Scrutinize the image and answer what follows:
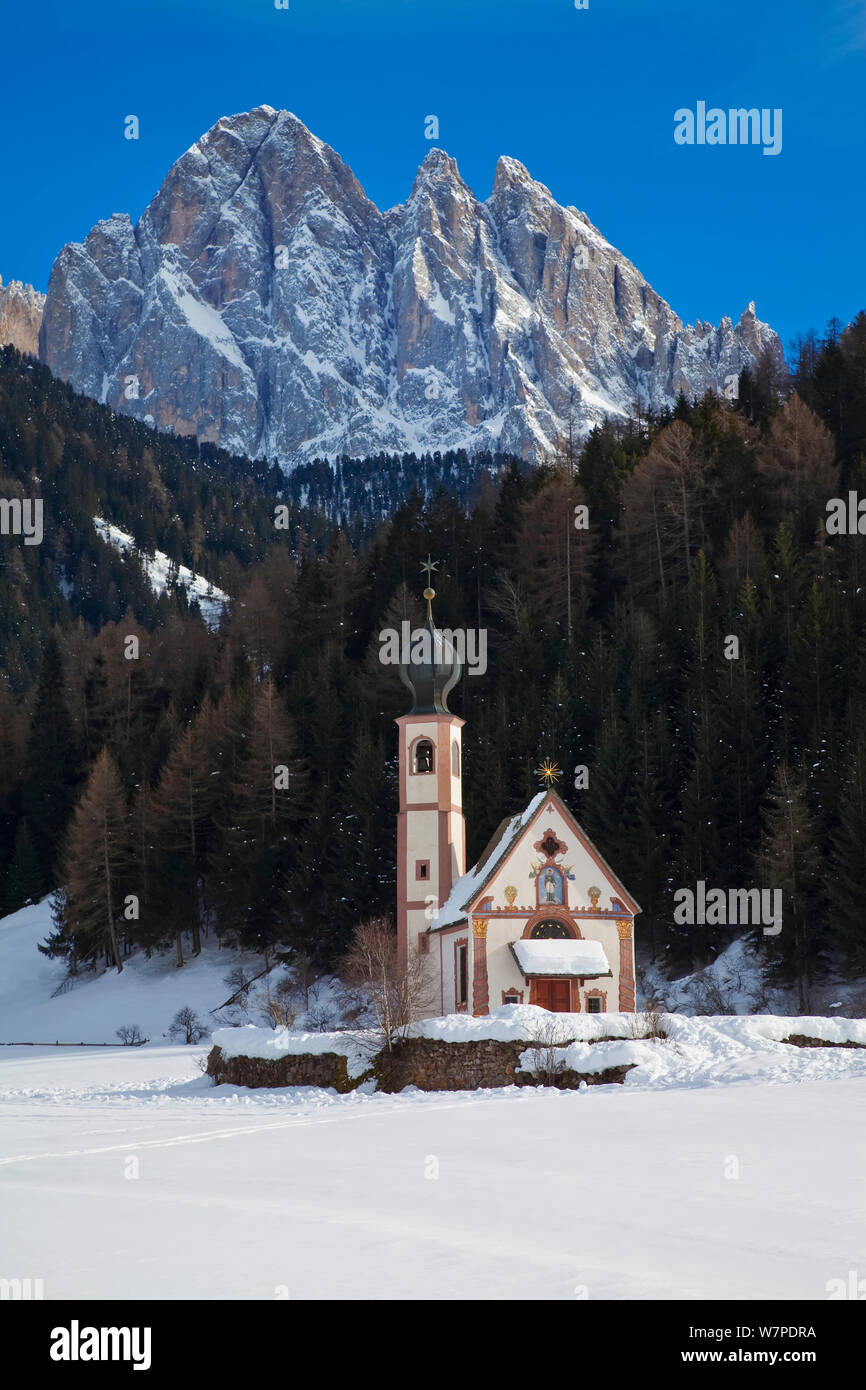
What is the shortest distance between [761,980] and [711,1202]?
105 ft

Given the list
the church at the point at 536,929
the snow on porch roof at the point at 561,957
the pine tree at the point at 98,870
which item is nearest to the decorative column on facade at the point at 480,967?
the church at the point at 536,929

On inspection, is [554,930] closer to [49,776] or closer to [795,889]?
[795,889]

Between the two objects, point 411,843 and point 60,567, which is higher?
point 60,567

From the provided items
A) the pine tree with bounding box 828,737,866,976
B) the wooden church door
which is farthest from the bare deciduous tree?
the pine tree with bounding box 828,737,866,976

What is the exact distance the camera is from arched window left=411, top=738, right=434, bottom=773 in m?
47.0

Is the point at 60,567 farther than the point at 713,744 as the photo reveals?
Yes

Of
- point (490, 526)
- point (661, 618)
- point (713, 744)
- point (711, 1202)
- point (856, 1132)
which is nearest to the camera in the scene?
point (711, 1202)

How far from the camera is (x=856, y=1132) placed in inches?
697

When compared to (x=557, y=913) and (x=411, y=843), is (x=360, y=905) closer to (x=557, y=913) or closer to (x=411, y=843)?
(x=411, y=843)

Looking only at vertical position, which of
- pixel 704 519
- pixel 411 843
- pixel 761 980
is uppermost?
pixel 704 519

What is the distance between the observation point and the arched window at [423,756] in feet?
154

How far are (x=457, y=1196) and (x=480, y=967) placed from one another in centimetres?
2619

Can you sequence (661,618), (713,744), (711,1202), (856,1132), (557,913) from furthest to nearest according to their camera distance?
(661,618)
(713,744)
(557,913)
(856,1132)
(711,1202)
